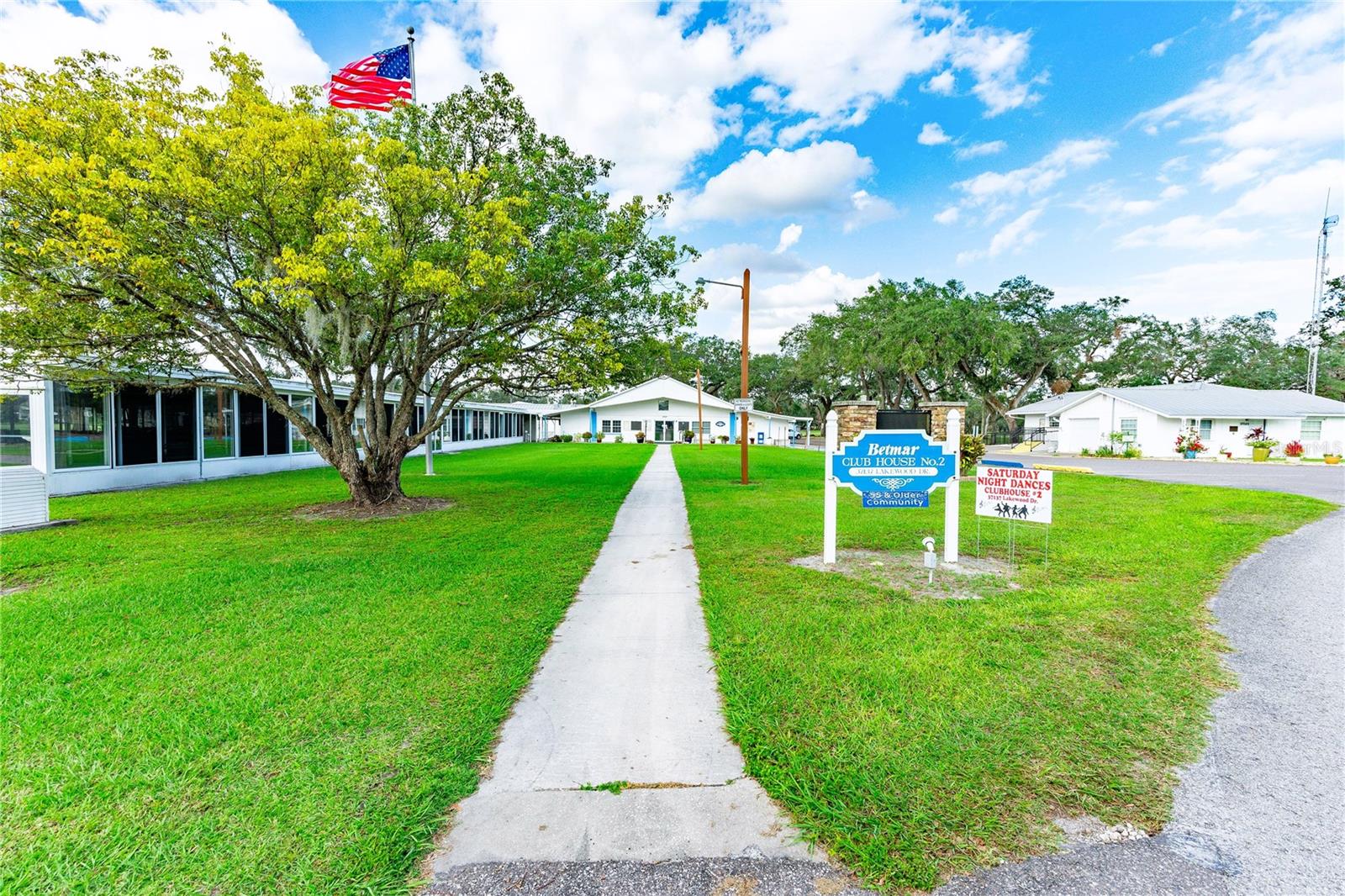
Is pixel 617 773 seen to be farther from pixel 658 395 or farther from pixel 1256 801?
pixel 658 395

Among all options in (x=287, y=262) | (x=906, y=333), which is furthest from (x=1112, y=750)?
(x=906, y=333)

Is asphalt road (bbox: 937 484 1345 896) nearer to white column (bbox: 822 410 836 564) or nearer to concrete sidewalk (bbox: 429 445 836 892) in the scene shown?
concrete sidewalk (bbox: 429 445 836 892)

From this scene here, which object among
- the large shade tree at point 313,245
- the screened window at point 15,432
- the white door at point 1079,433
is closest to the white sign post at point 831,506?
the large shade tree at point 313,245

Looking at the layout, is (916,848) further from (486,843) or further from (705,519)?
(705,519)

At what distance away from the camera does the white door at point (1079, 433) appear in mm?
30141

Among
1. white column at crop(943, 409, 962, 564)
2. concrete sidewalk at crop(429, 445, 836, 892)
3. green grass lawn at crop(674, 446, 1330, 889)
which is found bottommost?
concrete sidewalk at crop(429, 445, 836, 892)

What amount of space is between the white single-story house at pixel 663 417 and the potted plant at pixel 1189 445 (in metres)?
21.2

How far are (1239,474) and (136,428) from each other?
101 ft

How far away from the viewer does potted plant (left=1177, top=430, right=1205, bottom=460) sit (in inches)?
1024

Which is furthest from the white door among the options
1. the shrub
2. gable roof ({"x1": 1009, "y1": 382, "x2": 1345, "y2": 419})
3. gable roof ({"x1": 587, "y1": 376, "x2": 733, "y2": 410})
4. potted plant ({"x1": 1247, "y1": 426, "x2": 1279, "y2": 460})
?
the shrub

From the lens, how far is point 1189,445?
26062mm

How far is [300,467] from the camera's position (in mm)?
19016

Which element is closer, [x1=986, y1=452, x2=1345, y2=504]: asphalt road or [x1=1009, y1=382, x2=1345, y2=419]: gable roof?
[x1=986, y1=452, x2=1345, y2=504]: asphalt road

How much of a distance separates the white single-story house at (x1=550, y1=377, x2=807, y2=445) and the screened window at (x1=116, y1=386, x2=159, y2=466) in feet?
98.3
